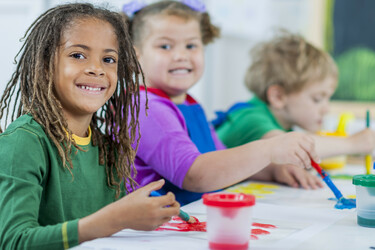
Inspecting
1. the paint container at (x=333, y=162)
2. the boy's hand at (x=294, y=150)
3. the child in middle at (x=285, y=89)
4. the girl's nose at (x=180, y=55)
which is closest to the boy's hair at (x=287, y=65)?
the child in middle at (x=285, y=89)

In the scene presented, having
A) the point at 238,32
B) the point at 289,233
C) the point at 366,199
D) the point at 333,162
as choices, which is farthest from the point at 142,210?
the point at 238,32

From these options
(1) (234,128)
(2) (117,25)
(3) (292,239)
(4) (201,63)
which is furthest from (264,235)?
(1) (234,128)

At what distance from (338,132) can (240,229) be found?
111 centimetres

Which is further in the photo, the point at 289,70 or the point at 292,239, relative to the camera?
the point at 289,70

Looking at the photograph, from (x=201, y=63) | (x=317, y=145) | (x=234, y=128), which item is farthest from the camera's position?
(x=234, y=128)

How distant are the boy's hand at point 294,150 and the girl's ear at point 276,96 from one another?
75 centimetres

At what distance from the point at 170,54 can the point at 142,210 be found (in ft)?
2.29

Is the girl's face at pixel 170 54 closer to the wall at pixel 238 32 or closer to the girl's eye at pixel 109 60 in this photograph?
the girl's eye at pixel 109 60

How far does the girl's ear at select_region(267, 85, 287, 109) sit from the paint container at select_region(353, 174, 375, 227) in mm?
924

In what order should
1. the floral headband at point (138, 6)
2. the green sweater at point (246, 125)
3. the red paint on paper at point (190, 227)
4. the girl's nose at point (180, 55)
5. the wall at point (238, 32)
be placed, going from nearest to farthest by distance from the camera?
the red paint on paper at point (190, 227) → the girl's nose at point (180, 55) → the floral headband at point (138, 6) → the green sweater at point (246, 125) → the wall at point (238, 32)

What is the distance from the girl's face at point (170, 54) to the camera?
4.44ft

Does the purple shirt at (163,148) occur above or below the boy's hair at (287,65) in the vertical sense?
below

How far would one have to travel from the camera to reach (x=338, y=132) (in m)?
1.72

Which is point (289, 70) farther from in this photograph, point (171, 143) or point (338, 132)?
point (171, 143)
